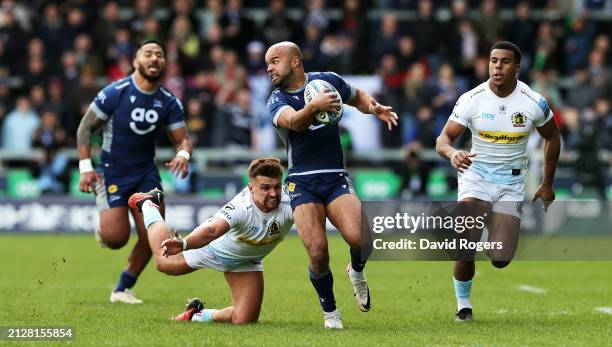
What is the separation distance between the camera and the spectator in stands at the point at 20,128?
2423 cm

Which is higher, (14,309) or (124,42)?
(124,42)

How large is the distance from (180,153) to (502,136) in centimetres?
344

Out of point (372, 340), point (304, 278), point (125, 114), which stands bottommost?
point (304, 278)

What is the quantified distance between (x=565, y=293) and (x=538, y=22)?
13864mm

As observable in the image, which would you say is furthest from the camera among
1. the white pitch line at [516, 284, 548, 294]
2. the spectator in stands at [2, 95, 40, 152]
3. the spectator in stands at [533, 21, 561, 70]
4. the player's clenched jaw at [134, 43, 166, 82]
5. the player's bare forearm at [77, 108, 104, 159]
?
the spectator in stands at [533, 21, 561, 70]

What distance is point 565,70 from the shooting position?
27.1 metres

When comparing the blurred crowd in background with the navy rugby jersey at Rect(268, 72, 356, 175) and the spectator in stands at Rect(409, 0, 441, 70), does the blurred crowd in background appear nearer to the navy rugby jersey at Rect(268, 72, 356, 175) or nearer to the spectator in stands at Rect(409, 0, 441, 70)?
the spectator in stands at Rect(409, 0, 441, 70)

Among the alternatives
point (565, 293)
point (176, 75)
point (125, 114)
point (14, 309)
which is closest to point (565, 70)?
point (176, 75)

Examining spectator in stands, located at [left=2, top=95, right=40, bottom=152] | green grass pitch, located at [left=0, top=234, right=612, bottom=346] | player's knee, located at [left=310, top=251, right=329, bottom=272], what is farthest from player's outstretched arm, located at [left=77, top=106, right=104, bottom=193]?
spectator in stands, located at [left=2, top=95, right=40, bottom=152]

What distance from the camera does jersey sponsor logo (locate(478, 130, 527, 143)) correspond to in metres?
11.7

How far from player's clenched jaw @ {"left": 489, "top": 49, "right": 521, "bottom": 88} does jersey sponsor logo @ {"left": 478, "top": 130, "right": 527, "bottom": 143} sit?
455mm

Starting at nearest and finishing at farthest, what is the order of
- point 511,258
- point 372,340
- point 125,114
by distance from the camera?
point 372,340 < point 511,258 < point 125,114

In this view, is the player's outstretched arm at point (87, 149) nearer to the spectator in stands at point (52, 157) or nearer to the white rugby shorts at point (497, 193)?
the white rugby shorts at point (497, 193)

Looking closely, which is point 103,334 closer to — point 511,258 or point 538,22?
point 511,258
